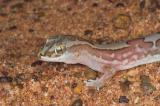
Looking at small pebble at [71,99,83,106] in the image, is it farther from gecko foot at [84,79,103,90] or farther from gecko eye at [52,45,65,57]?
gecko eye at [52,45,65,57]

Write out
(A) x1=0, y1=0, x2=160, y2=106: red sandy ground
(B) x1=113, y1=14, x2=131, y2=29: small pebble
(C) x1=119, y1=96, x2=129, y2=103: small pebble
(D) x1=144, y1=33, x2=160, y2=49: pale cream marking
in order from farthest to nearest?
(B) x1=113, y1=14, x2=131, y2=29: small pebble, (D) x1=144, y1=33, x2=160, y2=49: pale cream marking, (A) x1=0, y1=0, x2=160, y2=106: red sandy ground, (C) x1=119, y1=96, x2=129, y2=103: small pebble

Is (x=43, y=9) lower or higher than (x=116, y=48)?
higher

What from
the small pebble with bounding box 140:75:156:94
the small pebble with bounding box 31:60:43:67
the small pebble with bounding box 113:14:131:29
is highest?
the small pebble with bounding box 113:14:131:29

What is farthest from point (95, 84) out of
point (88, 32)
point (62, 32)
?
point (62, 32)

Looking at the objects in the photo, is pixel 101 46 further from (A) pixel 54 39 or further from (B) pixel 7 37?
(B) pixel 7 37

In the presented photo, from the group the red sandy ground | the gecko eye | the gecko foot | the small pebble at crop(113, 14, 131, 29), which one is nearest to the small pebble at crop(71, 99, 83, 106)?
the red sandy ground

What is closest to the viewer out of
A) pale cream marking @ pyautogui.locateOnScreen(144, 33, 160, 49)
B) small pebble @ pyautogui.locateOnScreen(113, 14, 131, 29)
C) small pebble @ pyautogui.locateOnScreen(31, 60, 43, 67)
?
pale cream marking @ pyautogui.locateOnScreen(144, 33, 160, 49)

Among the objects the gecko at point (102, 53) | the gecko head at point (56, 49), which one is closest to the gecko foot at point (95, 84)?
the gecko at point (102, 53)

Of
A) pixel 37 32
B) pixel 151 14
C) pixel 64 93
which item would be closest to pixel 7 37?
pixel 37 32

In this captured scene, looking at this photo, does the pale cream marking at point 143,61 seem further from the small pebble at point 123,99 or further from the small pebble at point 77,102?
the small pebble at point 77,102
